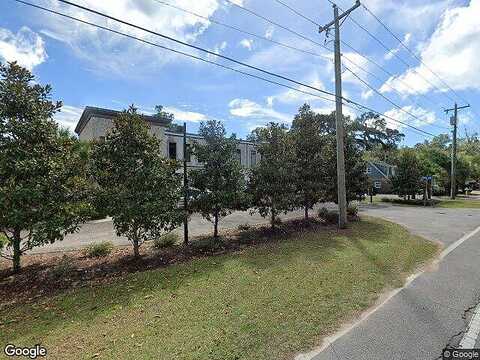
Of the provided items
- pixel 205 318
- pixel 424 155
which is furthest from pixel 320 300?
pixel 424 155

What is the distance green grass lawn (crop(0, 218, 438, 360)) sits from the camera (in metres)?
4.26

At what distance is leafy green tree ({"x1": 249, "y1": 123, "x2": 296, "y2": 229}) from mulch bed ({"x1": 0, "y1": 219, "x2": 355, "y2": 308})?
A: 4.49 ft

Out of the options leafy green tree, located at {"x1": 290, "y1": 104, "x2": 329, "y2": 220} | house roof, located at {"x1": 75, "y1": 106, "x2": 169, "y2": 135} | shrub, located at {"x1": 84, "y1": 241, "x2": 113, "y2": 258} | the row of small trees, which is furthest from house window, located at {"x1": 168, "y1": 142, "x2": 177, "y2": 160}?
shrub, located at {"x1": 84, "y1": 241, "x2": 113, "y2": 258}

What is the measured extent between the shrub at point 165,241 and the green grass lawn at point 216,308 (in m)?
1.88

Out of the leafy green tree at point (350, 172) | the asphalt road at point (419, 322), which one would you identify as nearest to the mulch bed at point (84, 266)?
the asphalt road at point (419, 322)

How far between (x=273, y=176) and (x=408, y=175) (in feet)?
77.8

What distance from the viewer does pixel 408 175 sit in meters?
30.6

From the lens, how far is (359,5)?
12.2 metres

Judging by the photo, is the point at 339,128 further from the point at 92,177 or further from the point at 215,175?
the point at 92,177

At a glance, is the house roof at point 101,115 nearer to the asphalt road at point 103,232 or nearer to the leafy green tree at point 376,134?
the asphalt road at point 103,232

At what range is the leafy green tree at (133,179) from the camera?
8.05 meters

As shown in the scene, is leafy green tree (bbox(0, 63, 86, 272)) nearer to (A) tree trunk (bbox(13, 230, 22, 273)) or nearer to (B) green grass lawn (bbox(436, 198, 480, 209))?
(A) tree trunk (bbox(13, 230, 22, 273))

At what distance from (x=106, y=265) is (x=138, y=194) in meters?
2.10

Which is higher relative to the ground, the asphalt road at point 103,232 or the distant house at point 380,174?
the distant house at point 380,174
